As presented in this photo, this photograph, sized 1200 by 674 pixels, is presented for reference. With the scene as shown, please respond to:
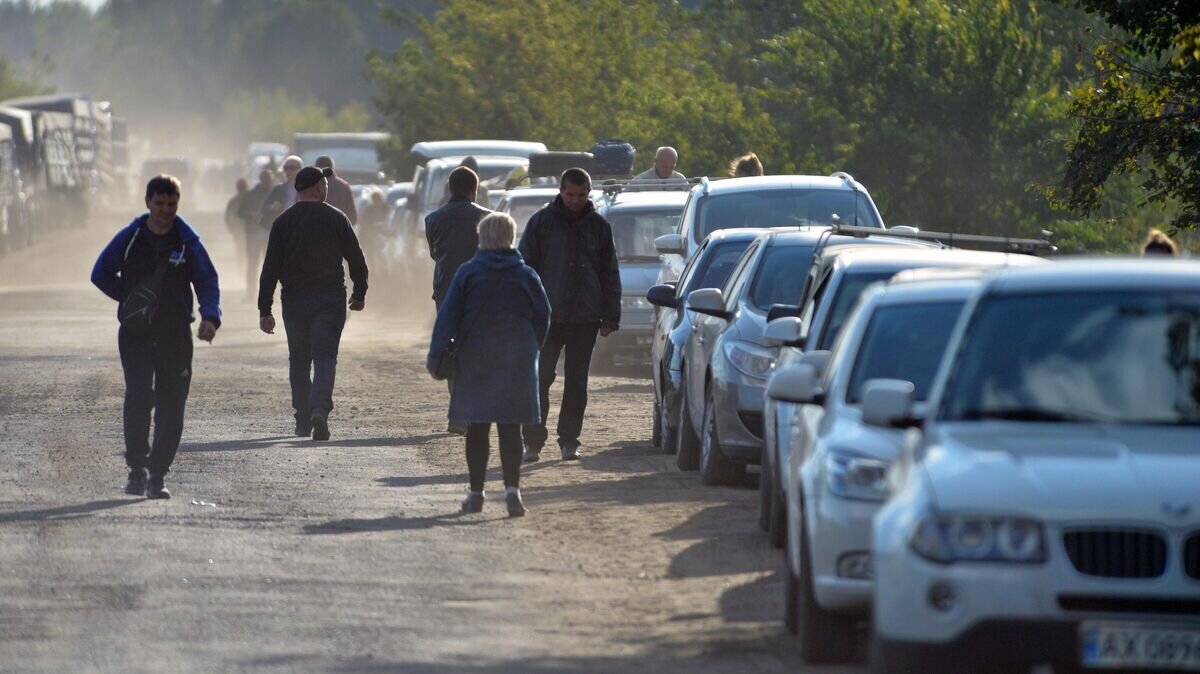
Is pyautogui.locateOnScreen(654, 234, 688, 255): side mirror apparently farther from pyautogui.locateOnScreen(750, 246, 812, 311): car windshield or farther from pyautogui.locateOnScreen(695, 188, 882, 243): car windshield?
pyautogui.locateOnScreen(750, 246, 812, 311): car windshield

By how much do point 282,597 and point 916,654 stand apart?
359cm

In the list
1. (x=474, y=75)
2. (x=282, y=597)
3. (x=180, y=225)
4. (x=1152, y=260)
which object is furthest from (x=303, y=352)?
(x=474, y=75)

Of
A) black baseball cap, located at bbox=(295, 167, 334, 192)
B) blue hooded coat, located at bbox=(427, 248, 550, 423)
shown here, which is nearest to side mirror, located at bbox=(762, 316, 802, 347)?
blue hooded coat, located at bbox=(427, 248, 550, 423)

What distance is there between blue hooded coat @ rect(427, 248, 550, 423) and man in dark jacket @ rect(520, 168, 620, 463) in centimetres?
287

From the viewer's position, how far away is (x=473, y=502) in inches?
487

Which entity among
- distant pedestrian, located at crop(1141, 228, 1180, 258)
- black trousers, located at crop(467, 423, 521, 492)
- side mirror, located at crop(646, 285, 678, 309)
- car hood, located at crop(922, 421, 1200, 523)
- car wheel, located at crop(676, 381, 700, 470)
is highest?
car hood, located at crop(922, 421, 1200, 523)

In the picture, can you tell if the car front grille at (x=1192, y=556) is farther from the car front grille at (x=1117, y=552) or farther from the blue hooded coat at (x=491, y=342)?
the blue hooded coat at (x=491, y=342)

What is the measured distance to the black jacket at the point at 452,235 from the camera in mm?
17188

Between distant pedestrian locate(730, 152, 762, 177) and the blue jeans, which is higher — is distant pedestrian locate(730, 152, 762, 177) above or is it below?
above

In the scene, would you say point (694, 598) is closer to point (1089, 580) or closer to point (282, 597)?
point (282, 597)

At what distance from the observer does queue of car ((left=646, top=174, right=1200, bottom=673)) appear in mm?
6363

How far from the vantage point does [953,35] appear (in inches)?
1096

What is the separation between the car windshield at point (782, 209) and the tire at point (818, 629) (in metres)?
9.94

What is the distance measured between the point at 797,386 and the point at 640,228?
14789mm
